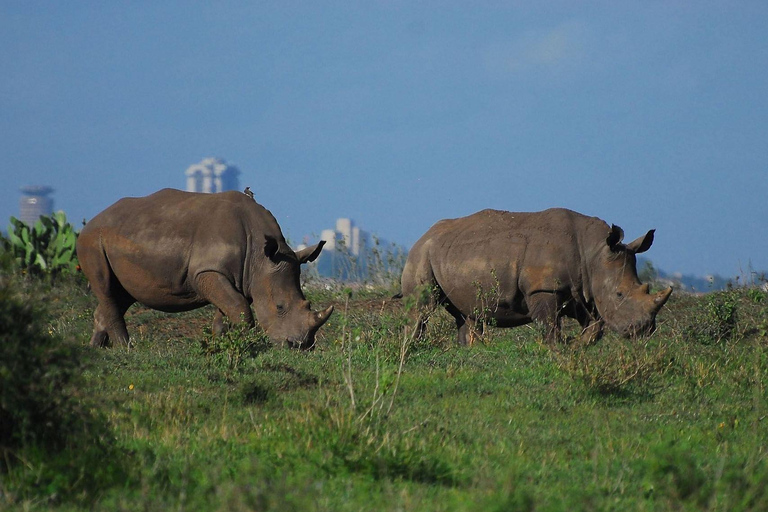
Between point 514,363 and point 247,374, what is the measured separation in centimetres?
266

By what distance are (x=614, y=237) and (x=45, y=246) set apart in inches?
533

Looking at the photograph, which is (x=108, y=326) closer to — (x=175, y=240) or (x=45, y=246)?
(x=175, y=240)

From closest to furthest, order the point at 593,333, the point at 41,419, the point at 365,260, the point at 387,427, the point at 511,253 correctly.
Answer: the point at 41,419
the point at 387,427
the point at 593,333
the point at 511,253
the point at 365,260

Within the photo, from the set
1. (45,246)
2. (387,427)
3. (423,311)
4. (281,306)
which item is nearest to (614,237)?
(423,311)

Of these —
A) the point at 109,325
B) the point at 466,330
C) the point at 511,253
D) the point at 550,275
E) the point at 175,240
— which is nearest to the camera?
the point at 175,240

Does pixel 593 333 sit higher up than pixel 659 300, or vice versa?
pixel 659 300

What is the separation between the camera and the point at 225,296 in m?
12.1

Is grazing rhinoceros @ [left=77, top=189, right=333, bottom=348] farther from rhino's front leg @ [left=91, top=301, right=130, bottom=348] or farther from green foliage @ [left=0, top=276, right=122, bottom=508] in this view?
green foliage @ [left=0, top=276, right=122, bottom=508]

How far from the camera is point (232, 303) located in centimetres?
1205

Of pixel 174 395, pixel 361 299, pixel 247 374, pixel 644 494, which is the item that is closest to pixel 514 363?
pixel 247 374

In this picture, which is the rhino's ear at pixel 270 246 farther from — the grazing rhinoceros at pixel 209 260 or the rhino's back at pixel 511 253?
the rhino's back at pixel 511 253

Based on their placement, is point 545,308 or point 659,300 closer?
point 659,300

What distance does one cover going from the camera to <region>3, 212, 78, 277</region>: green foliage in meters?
21.0

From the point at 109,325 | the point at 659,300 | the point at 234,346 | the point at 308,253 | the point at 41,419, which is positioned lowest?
the point at 41,419
